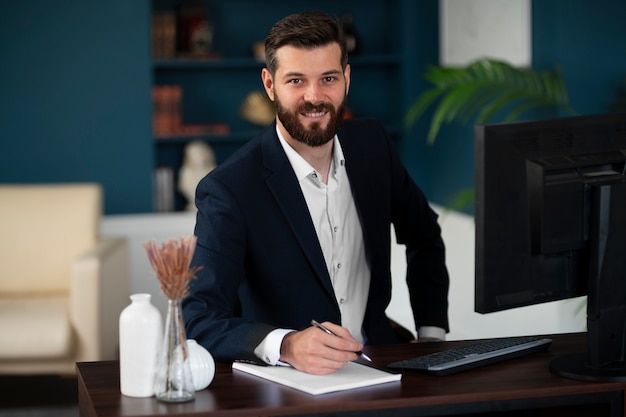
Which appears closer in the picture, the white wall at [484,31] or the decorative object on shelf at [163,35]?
the white wall at [484,31]

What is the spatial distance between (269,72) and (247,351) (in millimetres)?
711

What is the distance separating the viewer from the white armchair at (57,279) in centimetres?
425

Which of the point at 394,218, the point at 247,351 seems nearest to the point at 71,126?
the point at 394,218

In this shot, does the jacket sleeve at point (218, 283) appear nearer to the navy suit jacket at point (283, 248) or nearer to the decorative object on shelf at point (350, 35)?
the navy suit jacket at point (283, 248)

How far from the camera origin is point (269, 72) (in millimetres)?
2387

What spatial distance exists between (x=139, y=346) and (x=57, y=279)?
3.15 m

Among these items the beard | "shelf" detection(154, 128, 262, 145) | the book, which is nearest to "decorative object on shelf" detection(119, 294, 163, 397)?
the book

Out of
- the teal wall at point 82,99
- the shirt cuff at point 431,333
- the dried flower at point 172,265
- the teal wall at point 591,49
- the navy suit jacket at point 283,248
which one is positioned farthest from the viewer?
the teal wall at point 82,99

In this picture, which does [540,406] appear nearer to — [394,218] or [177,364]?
[177,364]

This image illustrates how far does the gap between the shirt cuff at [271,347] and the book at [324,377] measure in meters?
0.02

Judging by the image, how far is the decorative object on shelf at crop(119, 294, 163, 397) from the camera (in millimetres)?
1772

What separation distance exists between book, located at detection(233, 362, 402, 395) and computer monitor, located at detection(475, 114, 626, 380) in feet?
0.75

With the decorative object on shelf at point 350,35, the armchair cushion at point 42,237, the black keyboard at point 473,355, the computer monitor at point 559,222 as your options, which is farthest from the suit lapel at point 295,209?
the decorative object on shelf at point 350,35

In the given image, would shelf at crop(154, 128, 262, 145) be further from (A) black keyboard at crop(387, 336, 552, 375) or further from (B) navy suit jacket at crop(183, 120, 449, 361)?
(A) black keyboard at crop(387, 336, 552, 375)
